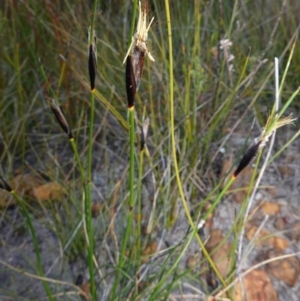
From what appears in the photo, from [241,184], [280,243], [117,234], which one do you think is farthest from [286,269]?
[117,234]

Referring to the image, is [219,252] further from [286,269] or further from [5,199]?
[5,199]

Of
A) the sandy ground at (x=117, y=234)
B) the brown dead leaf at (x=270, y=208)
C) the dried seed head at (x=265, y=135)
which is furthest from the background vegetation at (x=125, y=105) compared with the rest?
the dried seed head at (x=265, y=135)

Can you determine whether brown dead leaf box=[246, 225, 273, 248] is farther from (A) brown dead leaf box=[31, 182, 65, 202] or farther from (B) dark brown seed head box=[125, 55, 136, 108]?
(B) dark brown seed head box=[125, 55, 136, 108]

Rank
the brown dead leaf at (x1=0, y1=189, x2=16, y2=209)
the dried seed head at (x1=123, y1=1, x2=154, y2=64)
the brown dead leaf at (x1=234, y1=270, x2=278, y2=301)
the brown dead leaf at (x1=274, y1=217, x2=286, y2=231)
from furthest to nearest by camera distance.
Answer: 1. the brown dead leaf at (x1=0, y1=189, x2=16, y2=209)
2. the brown dead leaf at (x1=274, y1=217, x2=286, y2=231)
3. the brown dead leaf at (x1=234, y1=270, x2=278, y2=301)
4. the dried seed head at (x1=123, y1=1, x2=154, y2=64)

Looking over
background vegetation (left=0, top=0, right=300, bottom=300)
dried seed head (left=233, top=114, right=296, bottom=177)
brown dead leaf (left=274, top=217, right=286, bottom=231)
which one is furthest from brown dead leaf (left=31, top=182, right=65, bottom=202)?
dried seed head (left=233, top=114, right=296, bottom=177)

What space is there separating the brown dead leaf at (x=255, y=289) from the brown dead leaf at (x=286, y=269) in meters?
0.02

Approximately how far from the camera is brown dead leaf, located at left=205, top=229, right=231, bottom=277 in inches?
35.7

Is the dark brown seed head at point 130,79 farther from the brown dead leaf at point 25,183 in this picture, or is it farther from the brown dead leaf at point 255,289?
the brown dead leaf at point 25,183

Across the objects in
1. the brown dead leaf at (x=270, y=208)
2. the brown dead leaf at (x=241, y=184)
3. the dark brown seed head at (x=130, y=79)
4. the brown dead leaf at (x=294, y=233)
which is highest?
the dark brown seed head at (x=130, y=79)

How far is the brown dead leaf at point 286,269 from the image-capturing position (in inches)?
35.2

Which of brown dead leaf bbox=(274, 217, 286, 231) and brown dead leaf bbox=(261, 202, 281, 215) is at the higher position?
brown dead leaf bbox=(261, 202, 281, 215)

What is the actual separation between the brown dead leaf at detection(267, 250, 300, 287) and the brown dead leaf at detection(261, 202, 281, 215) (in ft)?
0.39

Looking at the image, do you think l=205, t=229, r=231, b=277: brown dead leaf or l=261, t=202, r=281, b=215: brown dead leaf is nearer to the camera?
l=205, t=229, r=231, b=277: brown dead leaf

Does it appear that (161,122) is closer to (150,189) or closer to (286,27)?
(150,189)
